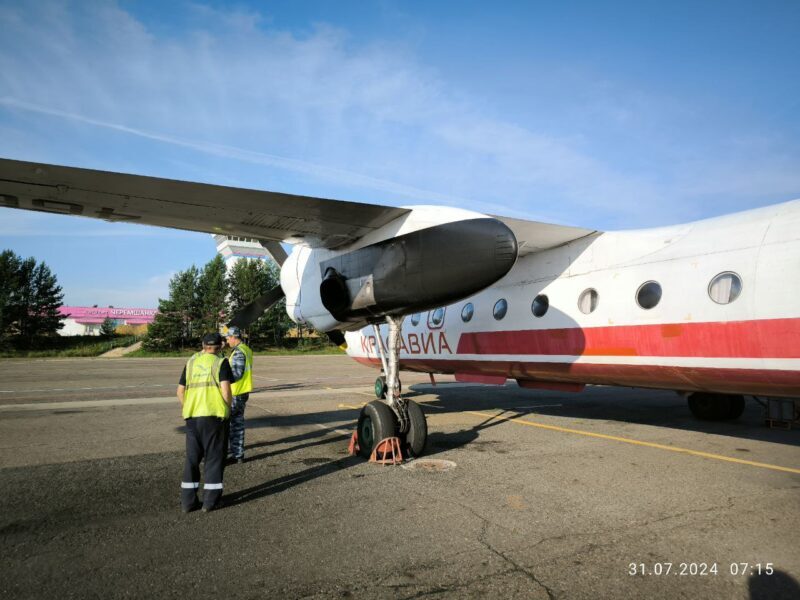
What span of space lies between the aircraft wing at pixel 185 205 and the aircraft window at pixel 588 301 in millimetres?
3819

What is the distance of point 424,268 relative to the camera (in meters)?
6.55

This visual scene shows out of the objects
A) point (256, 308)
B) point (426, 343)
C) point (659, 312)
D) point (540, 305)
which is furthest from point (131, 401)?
point (659, 312)

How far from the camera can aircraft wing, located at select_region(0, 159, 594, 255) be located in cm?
555

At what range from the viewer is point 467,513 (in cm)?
499

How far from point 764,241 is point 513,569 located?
5.49m

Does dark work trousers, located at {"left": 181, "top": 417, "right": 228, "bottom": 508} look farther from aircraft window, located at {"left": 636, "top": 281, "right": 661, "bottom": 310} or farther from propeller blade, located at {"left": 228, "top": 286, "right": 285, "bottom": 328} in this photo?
aircraft window, located at {"left": 636, "top": 281, "right": 661, "bottom": 310}

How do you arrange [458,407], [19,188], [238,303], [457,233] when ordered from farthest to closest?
[238,303] < [458,407] < [457,233] < [19,188]

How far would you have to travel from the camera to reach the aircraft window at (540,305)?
9227 millimetres

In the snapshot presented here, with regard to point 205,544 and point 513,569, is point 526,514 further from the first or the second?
point 205,544

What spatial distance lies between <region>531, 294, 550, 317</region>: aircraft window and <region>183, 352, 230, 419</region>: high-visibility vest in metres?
6.14

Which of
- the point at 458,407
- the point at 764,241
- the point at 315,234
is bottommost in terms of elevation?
the point at 458,407

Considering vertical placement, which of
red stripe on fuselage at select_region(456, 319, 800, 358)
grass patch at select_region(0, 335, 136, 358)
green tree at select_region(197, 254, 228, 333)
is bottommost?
grass patch at select_region(0, 335, 136, 358)

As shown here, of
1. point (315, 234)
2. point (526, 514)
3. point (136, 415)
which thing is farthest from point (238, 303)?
point (526, 514)
